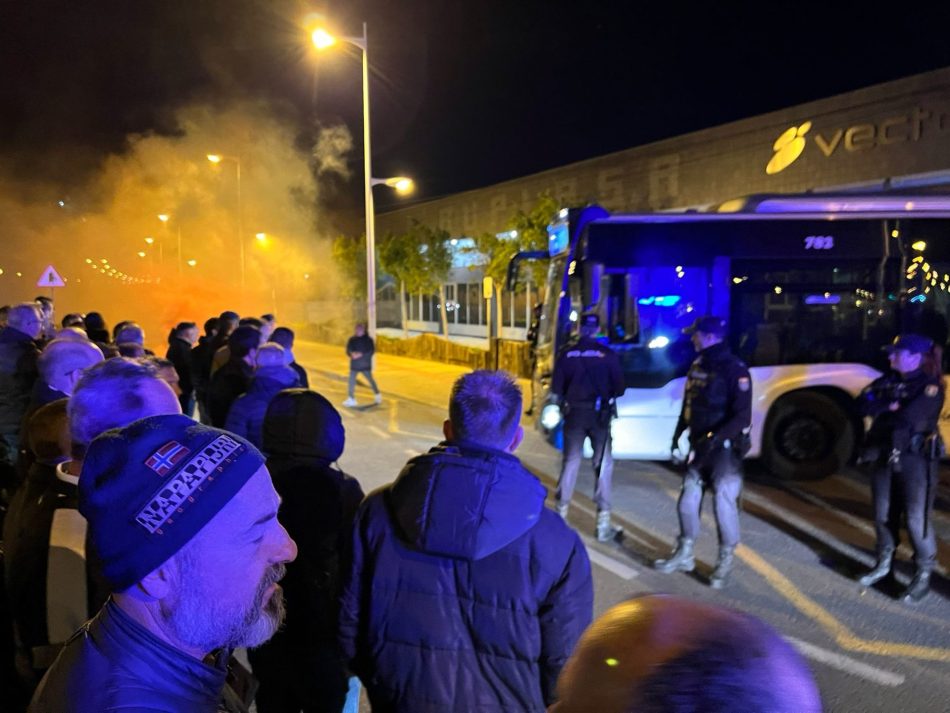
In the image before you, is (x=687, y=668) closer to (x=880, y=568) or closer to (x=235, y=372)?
(x=880, y=568)

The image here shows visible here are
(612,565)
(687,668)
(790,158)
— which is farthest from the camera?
(790,158)

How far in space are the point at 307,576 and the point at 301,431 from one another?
554 millimetres

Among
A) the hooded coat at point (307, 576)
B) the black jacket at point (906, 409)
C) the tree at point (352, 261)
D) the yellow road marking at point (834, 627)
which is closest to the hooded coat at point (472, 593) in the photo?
the hooded coat at point (307, 576)

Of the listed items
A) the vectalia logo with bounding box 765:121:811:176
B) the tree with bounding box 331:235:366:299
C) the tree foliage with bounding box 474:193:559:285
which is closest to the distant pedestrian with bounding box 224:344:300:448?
the tree foliage with bounding box 474:193:559:285

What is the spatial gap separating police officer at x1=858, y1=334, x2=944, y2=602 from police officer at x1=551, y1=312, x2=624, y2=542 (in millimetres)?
1979

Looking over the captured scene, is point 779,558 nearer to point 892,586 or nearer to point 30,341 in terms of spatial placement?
point 892,586

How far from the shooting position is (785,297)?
25.2 ft

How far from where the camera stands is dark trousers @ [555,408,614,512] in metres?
5.78

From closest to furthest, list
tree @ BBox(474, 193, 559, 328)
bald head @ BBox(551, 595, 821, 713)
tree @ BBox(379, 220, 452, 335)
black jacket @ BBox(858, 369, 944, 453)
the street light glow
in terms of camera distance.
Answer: bald head @ BBox(551, 595, 821, 713)
black jacket @ BBox(858, 369, 944, 453)
the street light glow
tree @ BBox(474, 193, 559, 328)
tree @ BBox(379, 220, 452, 335)

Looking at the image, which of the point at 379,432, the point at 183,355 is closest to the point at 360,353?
the point at 379,432

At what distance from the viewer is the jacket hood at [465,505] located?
1.76m

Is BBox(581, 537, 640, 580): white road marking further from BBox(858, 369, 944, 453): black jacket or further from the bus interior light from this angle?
the bus interior light

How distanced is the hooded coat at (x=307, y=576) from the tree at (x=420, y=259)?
21.6 m

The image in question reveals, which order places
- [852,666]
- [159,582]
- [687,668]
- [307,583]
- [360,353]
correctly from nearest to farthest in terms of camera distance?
[687,668] < [159,582] < [307,583] < [852,666] < [360,353]
